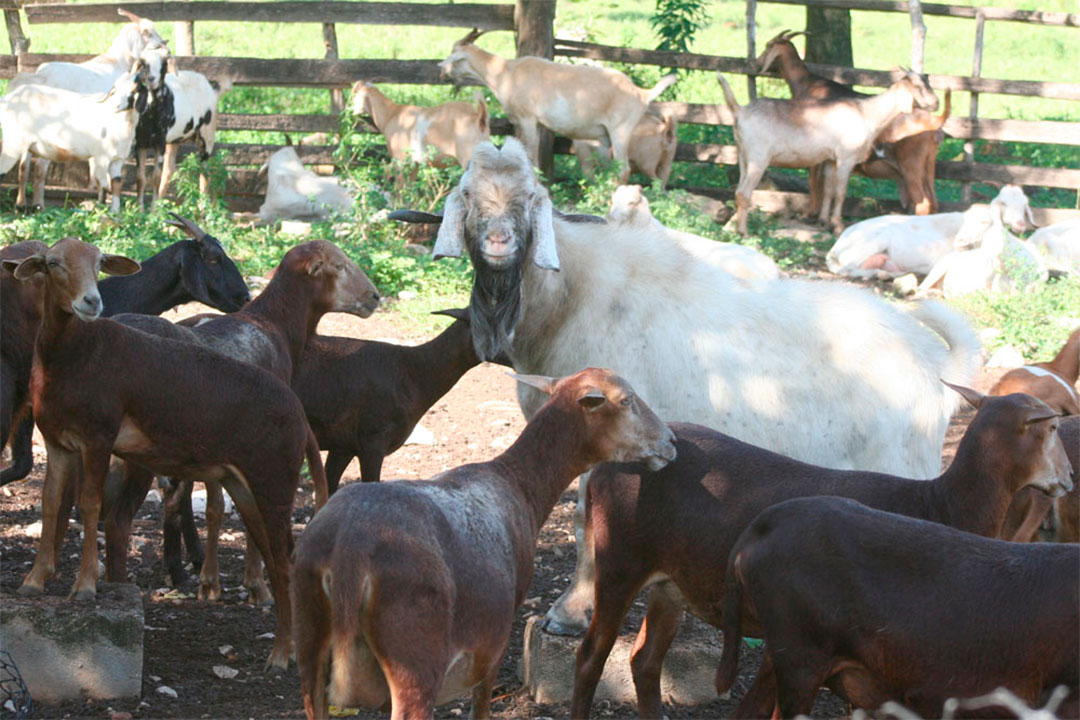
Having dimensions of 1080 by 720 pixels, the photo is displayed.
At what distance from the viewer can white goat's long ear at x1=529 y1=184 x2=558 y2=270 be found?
5555 mm

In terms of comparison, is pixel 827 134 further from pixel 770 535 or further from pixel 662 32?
pixel 770 535

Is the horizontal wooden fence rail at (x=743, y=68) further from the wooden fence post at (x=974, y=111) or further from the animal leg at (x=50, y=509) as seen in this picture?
the animal leg at (x=50, y=509)

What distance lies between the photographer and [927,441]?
5.83m

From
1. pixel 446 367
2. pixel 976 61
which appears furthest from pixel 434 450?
pixel 976 61

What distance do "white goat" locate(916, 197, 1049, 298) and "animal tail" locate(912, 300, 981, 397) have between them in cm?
717

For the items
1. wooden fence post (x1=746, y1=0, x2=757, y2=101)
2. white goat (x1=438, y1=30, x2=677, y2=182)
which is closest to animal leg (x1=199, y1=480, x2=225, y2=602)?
white goat (x1=438, y1=30, x2=677, y2=182)

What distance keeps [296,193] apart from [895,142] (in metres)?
7.27

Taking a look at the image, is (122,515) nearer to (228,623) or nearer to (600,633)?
(228,623)

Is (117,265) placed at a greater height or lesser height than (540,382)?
greater

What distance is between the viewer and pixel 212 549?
20.3 feet

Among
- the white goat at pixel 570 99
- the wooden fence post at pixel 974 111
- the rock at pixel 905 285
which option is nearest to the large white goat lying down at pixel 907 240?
the rock at pixel 905 285

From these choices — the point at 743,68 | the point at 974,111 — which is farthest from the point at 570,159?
the point at 974,111

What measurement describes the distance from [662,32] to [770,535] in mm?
15561

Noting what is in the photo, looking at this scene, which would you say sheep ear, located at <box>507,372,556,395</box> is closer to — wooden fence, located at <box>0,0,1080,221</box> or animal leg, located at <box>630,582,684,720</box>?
animal leg, located at <box>630,582,684,720</box>
